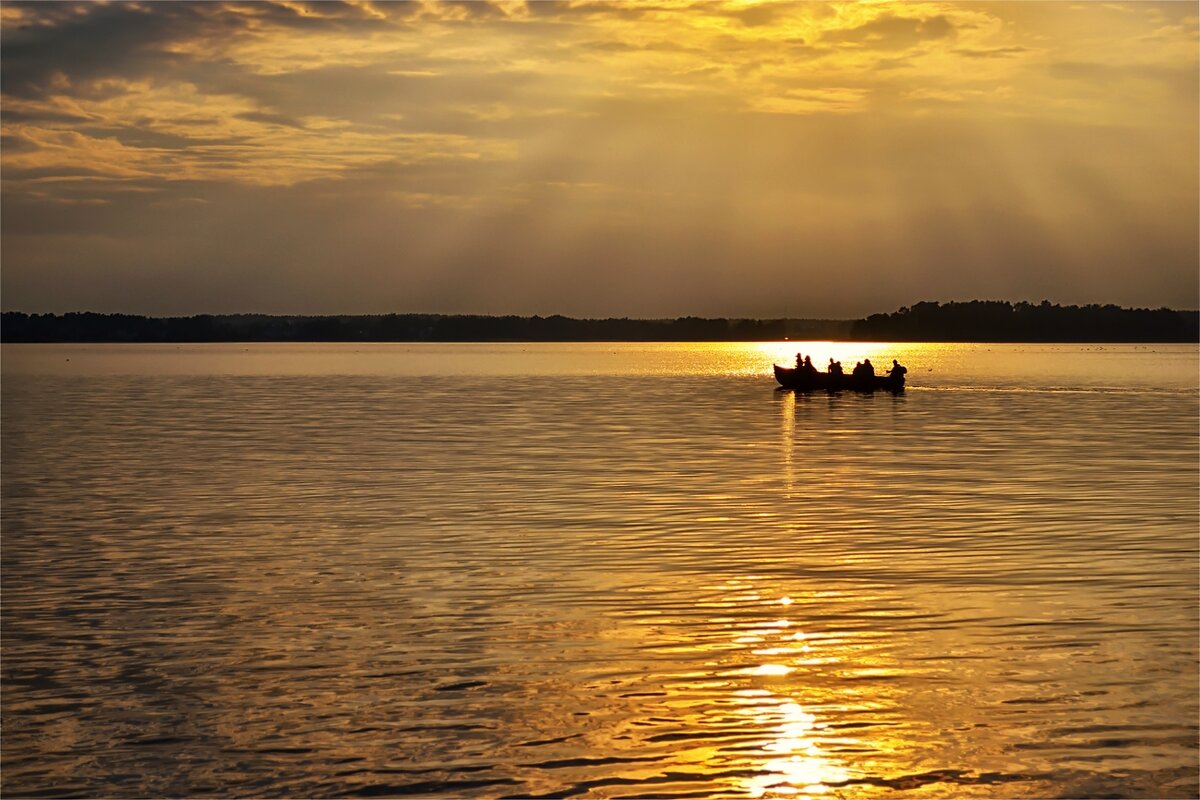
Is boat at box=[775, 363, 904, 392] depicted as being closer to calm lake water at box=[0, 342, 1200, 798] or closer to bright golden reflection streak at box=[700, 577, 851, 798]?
calm lake water at box=[0, 342, 1200, 798]

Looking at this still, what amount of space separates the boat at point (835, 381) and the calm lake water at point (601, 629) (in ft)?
169

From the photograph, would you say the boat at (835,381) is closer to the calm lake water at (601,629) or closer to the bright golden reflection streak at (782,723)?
the calm lake water at (601,629)

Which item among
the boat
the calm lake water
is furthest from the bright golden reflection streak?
the boat

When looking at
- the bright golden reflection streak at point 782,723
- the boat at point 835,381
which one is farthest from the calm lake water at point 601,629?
the boat at point 835,381

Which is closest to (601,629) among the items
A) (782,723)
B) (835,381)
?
(782,723)

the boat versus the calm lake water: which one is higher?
the boat

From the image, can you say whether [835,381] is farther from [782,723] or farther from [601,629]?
[782,723]

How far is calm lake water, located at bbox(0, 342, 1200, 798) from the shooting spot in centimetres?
1216

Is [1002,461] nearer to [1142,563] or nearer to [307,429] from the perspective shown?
[1142,563]

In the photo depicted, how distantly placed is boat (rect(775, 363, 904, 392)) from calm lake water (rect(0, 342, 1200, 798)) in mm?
51451

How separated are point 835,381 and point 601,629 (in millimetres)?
80301

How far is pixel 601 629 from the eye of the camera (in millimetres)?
17453

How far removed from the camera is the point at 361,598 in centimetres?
1973

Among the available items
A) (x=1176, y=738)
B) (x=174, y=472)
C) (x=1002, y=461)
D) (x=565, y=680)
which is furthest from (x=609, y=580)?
(x=1002, y=461)
